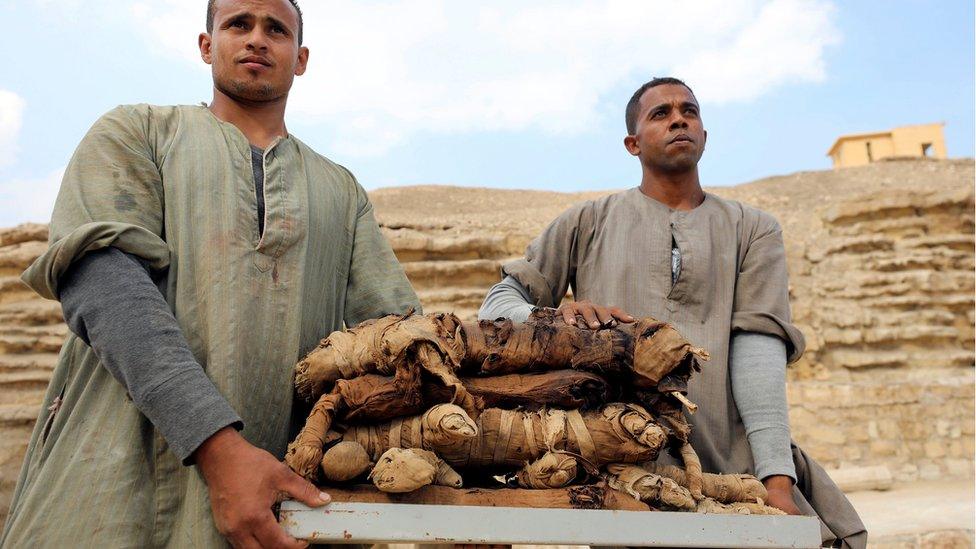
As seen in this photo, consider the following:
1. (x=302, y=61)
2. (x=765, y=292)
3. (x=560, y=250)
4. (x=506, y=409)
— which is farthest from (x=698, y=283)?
(x=302, y=61)

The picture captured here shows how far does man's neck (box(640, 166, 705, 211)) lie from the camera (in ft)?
7.72

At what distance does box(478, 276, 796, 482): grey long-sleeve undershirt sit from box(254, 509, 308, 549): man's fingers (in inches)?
33.2

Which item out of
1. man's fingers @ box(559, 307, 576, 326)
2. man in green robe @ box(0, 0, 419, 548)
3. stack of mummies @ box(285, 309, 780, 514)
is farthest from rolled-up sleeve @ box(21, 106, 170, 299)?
man's fingers @ box(559, 307, 576, 326)

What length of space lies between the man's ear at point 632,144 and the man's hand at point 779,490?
110 cm

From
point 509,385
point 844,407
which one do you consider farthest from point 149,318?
point 844,407

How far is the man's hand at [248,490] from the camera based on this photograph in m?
1.21

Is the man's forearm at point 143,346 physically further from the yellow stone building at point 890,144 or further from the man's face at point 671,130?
the yellow stone building at point 890,144

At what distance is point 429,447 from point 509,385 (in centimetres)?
21

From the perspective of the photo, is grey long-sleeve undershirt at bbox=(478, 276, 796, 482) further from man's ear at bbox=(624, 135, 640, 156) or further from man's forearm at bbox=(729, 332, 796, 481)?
man's ear at bbox=(624, 135, 640, 156)

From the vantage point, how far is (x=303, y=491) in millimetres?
1220

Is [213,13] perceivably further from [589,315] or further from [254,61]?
[589,315]

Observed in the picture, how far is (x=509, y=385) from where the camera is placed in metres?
1.43

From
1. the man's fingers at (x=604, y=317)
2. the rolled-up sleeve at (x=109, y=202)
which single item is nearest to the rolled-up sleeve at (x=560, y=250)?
the man's fingers at (x=604, y=317)

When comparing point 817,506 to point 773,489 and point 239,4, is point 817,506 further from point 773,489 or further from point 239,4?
point 239,4
